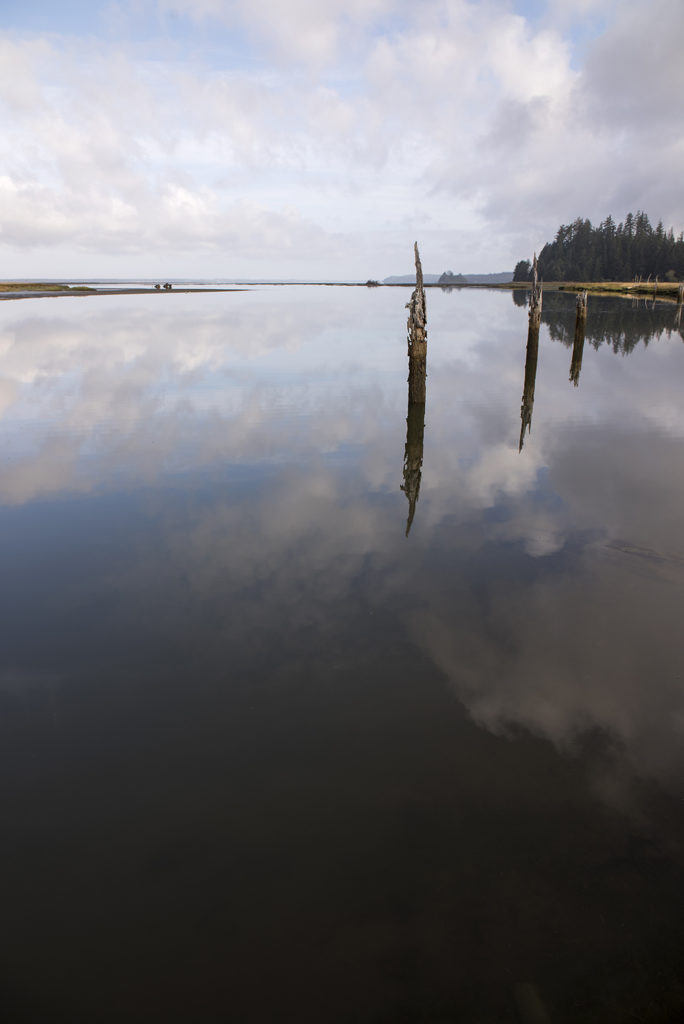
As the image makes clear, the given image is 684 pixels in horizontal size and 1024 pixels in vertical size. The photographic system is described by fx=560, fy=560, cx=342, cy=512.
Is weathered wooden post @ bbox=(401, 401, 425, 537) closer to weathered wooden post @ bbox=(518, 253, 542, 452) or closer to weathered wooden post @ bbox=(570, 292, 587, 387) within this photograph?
weathered wooden post @ bbox=(518, 253, 542, 452)

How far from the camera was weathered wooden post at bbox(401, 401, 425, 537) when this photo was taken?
551 inches

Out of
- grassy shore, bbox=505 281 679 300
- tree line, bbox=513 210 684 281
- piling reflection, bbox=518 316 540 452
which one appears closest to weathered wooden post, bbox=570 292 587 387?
piling reflection, bbox=518 316 540 452

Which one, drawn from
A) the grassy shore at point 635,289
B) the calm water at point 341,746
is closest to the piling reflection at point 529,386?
the calm water at point 341,746

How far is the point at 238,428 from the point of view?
66.4 feet

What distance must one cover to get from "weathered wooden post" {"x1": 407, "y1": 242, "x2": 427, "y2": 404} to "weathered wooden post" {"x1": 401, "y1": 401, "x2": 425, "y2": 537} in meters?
0.53

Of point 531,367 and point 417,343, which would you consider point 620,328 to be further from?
point 417,343

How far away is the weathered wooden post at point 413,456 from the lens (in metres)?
14.0

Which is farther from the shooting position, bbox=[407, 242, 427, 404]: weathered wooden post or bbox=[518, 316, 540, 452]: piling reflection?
bbox=[407, 242, 427, 404]: weathered wooden post

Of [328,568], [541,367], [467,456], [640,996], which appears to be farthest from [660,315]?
[640,996]

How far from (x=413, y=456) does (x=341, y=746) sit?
1236 centimetres

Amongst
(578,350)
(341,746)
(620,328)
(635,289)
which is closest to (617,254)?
(635,289)

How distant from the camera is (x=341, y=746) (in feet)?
19.6

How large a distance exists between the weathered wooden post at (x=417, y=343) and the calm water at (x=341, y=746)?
7927 mm

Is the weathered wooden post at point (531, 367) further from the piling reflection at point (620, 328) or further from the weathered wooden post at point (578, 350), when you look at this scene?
the piling reflection at point (620, 328)
